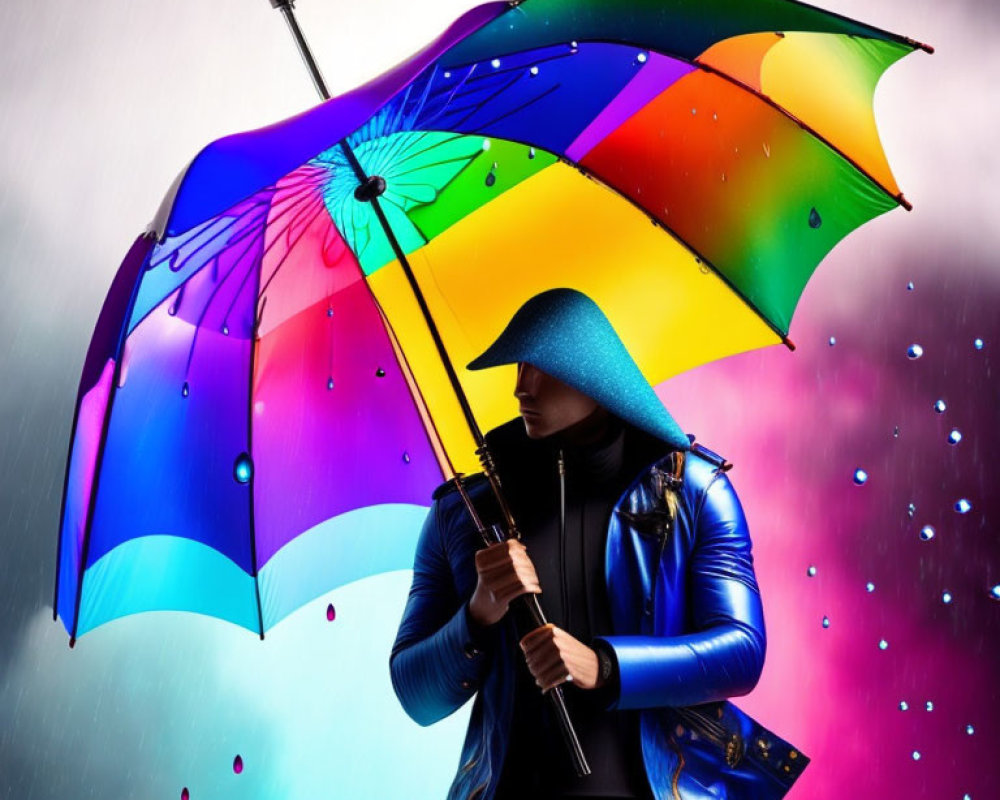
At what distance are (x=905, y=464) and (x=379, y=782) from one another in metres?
1.87

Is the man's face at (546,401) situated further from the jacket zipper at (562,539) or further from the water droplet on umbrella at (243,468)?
the water droplet on umbrella at (243,468)

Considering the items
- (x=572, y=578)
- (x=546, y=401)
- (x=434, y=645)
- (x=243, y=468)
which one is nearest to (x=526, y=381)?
(x=546, y=401)

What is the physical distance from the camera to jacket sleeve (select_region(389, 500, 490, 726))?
186 centimetres

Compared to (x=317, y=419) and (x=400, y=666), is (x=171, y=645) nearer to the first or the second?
(x=317, y=419)

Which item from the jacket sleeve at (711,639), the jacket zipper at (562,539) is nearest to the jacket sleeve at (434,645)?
the jacket zipper at (562,539)

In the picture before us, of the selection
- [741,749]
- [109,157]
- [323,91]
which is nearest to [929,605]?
[741,749]

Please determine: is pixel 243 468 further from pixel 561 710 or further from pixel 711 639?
pixel 711 639

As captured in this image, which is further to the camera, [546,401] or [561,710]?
[546,401]

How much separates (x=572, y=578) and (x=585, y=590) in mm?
27

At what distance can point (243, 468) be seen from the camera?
229cm

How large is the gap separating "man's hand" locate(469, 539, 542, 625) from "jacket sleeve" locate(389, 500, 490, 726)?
0.10 ft

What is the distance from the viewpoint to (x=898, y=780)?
375 centimetres

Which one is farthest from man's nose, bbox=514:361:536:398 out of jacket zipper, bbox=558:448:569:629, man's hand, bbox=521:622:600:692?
man's hand, bbox=521:622:600:692

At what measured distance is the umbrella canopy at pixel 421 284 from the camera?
7.07 ft
